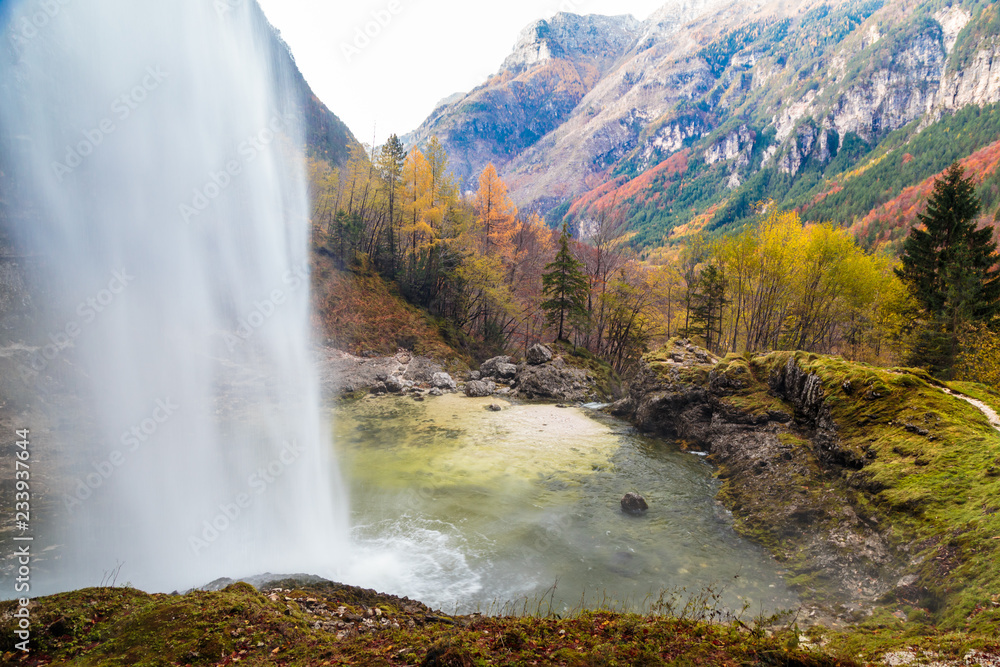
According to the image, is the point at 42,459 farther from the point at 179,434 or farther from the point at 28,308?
the point at 28,308

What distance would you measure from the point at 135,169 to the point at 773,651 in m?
13.8

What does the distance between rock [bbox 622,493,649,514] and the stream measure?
0.22 m

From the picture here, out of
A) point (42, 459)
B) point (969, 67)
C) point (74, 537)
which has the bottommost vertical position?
point (74, 537)

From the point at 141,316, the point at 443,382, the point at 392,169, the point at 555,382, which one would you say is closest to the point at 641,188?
the point at 392,169

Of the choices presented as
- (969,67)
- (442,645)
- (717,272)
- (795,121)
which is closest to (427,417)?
(442,645)

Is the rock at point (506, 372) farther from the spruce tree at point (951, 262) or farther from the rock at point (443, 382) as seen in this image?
the spruce tree at point (951, 262)

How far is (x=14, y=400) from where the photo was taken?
9.98 metres

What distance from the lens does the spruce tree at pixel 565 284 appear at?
1161 inches

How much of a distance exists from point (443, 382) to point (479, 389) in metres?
2.72

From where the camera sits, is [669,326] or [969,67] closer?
[669,326]

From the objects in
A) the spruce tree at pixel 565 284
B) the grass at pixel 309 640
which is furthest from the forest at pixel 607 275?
the grass at pixel 309 640
